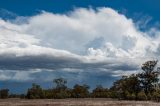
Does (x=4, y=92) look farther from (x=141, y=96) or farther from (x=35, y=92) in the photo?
(x=141, y=96)

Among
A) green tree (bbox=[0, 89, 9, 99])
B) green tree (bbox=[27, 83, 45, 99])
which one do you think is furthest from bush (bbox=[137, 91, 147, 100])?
green tree (bbox=[0, 89, 9, 99])

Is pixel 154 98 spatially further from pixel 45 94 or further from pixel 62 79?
pixel 62 79

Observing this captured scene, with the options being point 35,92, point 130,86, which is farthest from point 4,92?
point 130,86

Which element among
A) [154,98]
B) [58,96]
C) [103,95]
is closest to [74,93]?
[103,95]

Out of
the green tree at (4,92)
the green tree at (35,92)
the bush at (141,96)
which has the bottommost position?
the bush at (141,96)

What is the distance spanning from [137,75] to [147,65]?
5629 mm

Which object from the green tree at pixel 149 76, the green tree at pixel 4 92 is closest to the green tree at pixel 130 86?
the green tree at pixel 149 76

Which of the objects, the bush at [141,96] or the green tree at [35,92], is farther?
the green tree at [35,92]

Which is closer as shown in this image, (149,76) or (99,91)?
(149,76)

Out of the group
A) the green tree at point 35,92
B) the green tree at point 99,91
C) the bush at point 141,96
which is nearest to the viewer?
the bush at point 141,96

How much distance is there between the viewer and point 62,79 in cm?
17512

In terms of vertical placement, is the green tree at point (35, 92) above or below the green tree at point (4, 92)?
below

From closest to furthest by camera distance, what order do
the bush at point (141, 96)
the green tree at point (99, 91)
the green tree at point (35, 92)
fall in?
1. the bush at point (141, 96)
2. the green tree at point (35, 92)
3. the green tree at point (99, 91)

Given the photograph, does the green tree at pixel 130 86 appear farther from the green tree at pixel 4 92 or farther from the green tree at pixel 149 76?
the green tree at pixel 4 92
